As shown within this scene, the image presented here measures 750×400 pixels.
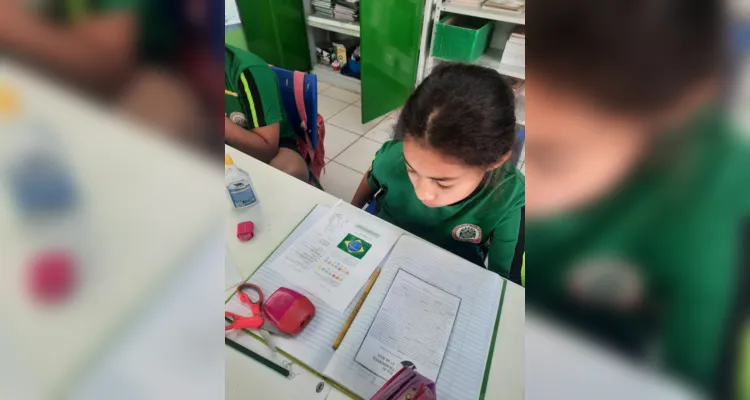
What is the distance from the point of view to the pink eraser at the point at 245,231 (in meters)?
0.82

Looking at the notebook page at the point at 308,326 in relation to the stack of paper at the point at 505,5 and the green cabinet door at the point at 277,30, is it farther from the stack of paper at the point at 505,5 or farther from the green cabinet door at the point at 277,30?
the green cabinet door at the point at 277,30

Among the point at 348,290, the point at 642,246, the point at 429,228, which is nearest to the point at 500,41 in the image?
the point at 429,228

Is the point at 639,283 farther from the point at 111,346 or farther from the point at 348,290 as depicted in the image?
the point at 348,290

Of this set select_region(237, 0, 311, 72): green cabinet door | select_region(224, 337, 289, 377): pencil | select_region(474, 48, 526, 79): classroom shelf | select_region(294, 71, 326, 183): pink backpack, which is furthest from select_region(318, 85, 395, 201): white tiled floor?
select_region(224, 337, 289, 377): pencil

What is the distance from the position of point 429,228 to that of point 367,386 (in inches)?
21.4

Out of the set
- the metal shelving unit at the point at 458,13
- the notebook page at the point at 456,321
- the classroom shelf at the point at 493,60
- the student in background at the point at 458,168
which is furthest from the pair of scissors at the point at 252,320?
the classroom shelf at the point at 493,60

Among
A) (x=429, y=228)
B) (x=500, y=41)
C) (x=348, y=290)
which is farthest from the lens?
(x=500, y=41)

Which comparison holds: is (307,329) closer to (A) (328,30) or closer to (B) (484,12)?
(B) (484,12)

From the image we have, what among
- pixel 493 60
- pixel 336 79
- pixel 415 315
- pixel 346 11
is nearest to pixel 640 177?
pixel 415 315

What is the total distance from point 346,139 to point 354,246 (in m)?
1.72

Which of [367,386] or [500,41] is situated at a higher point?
[367,386]

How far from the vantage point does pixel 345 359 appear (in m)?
0.62

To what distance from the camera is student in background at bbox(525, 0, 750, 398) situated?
0.10 metres

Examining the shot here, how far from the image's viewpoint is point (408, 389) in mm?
537
